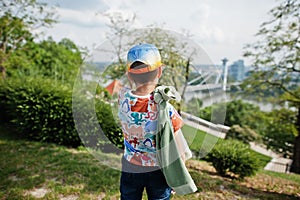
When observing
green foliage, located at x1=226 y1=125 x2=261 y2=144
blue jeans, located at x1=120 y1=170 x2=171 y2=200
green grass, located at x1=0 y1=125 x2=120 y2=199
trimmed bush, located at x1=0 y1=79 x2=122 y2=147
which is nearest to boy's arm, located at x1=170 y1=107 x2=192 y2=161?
blue jeans, located at x1=120 y1=170 x2=171 y2=200

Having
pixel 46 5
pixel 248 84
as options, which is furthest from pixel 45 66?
pixel 248 84

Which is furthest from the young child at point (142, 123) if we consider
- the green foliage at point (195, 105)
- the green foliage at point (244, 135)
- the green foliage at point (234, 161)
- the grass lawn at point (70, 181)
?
the green foliage at point (244, 135)

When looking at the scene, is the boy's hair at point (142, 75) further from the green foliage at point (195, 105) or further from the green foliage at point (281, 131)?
the green foliage at point (281, 131)

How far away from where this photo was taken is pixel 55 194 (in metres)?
3.11

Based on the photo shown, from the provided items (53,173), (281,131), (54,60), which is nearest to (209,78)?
(53,173)

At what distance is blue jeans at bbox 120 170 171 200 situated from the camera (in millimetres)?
1630

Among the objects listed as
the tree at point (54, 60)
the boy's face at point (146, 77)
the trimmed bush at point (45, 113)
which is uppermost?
the tree at point (54, 60)

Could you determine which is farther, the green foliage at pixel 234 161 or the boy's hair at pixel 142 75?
the green foliage at pixel 234 161

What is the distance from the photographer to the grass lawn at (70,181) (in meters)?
3.17

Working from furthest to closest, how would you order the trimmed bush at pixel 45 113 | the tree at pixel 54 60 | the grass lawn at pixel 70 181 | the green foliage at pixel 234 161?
1. the tree at pixel 54 60
2. the trimmed bush at pixel 45 113
3. the green foliage at pixel 234 161
4. the grass lawn at pixel 70 181

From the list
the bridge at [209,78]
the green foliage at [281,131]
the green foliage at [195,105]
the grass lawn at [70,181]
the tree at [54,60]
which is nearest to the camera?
the bridge at [209,78]

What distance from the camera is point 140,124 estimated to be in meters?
1.51

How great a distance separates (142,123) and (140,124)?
14 mm

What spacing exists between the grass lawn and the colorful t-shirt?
1.73 meters
